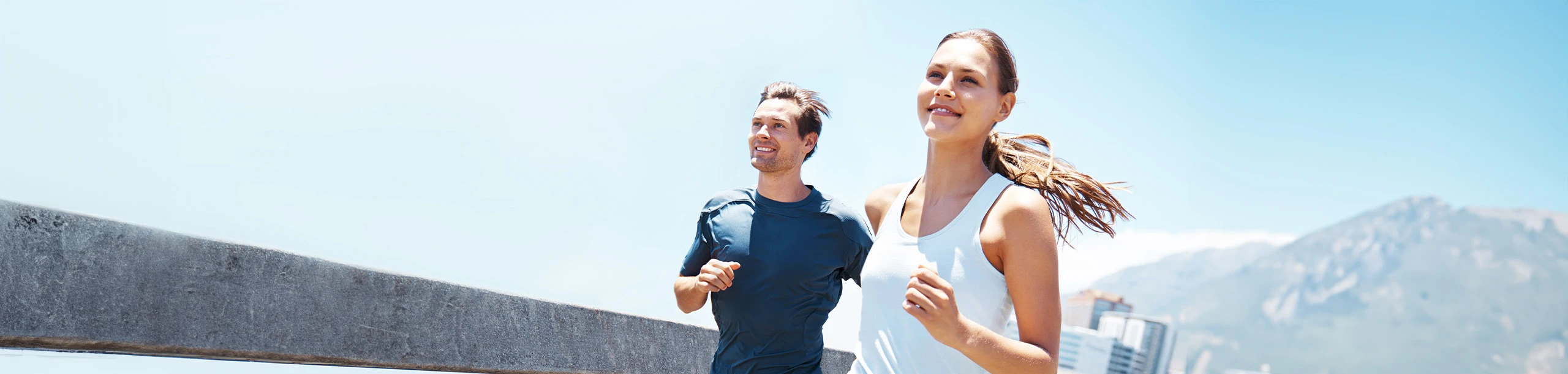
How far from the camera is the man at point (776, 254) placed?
3.86m

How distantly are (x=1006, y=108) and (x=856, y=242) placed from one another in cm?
141

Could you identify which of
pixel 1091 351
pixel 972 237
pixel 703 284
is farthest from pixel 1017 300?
pixel 1091 351

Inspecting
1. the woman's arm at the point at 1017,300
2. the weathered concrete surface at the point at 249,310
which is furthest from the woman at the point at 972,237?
the weathered concrete surface at the point at 249,310

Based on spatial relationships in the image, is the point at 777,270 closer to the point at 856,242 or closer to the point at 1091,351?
the point at 856,242

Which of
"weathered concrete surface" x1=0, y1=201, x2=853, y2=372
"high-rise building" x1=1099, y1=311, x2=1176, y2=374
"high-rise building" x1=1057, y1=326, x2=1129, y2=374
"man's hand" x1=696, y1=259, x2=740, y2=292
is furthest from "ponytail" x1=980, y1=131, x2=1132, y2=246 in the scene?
"high-rise building" x1=1099, y1=311, x2=1176, y2=374

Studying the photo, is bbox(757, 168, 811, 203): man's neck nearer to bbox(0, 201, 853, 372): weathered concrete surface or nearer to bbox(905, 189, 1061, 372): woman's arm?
bbox(0, 201, 853, 372): weathered concrete surface

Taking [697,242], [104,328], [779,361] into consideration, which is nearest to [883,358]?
[779,361]

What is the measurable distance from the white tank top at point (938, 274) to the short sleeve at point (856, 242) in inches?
46.6

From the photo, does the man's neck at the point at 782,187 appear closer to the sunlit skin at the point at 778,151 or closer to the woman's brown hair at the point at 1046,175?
the sunlit skin at the point at 778,151

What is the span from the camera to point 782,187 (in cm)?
406

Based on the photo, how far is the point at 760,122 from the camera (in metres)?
4.14

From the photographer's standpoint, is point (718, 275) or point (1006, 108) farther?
point (718, 275)

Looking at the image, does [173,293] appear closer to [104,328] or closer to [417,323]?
[104,328]

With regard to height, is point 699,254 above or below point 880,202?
below
